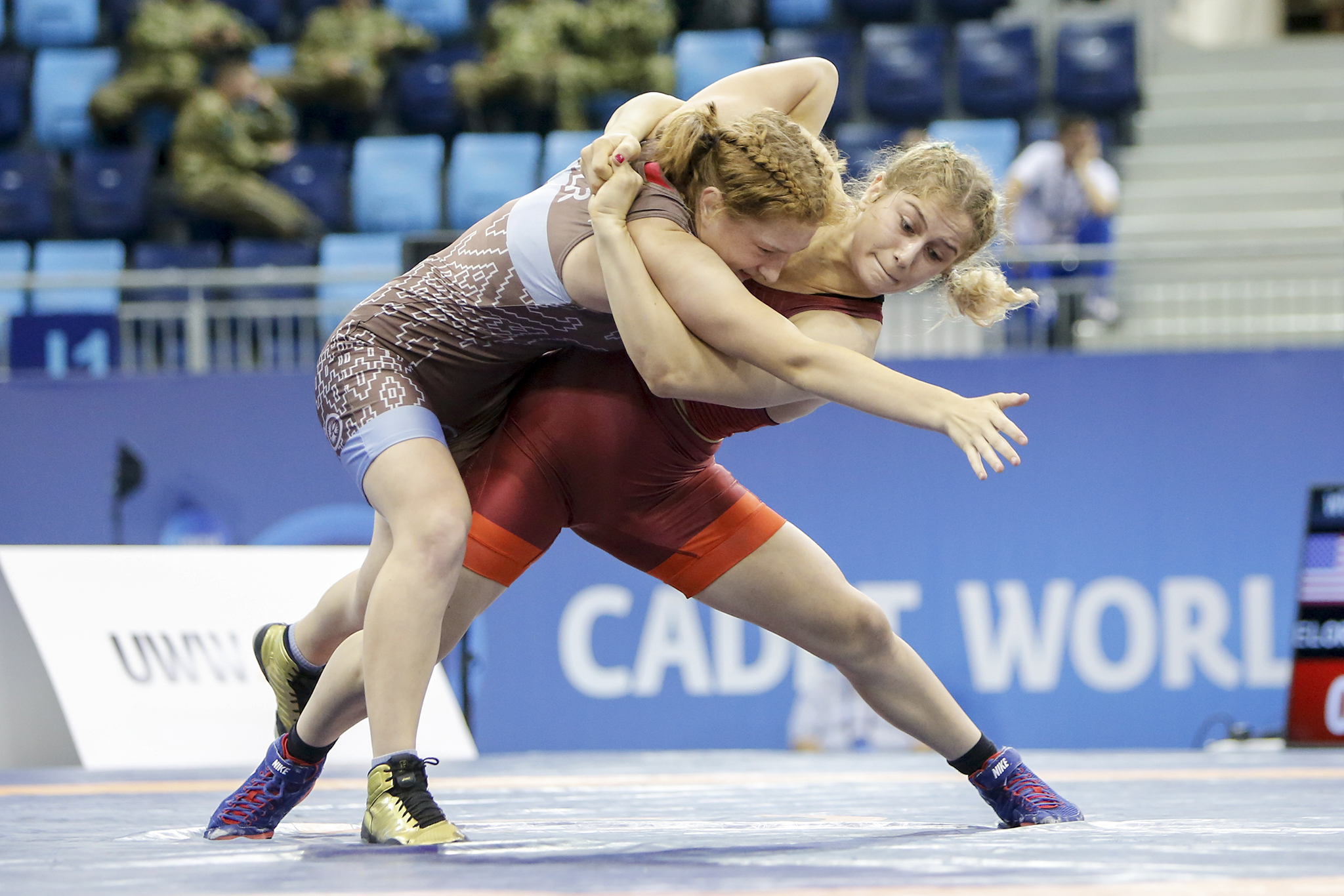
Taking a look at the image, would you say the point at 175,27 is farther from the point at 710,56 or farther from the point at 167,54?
the point at 710,56

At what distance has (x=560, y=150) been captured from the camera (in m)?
7.50

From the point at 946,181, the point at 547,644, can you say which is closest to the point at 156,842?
the point at 946,181

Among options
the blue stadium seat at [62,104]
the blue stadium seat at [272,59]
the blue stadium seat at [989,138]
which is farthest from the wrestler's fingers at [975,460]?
the blue stadium seat at [62,104]

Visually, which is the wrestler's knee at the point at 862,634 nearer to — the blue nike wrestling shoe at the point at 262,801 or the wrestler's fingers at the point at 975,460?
the wrestler's fingers at the point at 975,460

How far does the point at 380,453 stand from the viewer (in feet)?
7.68

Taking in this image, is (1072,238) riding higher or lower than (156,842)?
higher

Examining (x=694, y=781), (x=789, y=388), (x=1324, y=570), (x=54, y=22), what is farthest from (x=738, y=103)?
(x=54, y=22)

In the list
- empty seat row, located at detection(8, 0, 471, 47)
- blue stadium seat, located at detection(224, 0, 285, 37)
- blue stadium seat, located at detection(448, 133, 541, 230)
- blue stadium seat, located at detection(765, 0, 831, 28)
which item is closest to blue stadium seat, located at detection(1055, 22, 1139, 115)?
blue stadium seat, located at detection(765, 0, 831, 28)

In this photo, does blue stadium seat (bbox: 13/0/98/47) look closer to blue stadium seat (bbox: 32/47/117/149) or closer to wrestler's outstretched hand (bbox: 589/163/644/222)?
blue stadium seat (bbox: 32/47/117/149)

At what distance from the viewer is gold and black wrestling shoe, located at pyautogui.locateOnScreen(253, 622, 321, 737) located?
2773 mm

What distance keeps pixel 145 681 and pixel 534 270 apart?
2887 mm

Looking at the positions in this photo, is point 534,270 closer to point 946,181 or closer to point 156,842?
point 946,181

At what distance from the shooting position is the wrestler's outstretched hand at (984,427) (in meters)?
1.97

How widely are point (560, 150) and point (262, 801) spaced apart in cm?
540
